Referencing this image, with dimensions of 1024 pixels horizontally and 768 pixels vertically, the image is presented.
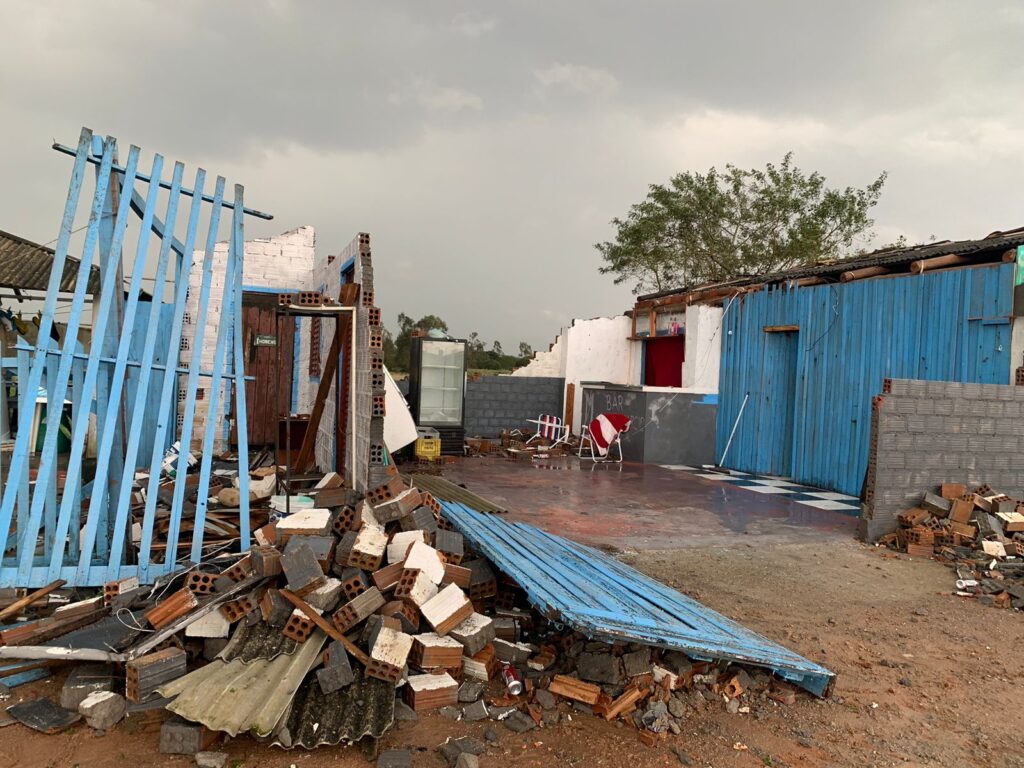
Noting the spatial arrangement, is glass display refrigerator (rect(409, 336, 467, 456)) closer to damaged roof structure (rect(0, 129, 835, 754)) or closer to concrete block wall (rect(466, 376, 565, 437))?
concrete block wall (rect(466, 376, 565, 437))

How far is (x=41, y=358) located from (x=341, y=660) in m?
2.58

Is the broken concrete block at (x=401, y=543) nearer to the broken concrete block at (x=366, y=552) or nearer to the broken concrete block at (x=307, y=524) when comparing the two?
the broken concrete block at (x=366, y=552)

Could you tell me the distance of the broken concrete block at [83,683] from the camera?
3089mm

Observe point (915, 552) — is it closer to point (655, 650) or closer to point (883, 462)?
point (883, 462)

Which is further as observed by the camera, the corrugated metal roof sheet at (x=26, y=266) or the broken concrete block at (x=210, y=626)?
the corrugated metal roof sheet at (x=26, y=266)

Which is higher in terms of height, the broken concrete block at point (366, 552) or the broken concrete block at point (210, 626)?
the broken concrete block at point (366, 552)

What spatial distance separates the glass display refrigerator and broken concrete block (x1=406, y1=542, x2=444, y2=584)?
8.33 m

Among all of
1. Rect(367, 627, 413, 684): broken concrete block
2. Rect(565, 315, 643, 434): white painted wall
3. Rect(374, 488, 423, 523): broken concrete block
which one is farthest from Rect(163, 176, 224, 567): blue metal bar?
Rect(565, 315, 643, 434): white painted wall

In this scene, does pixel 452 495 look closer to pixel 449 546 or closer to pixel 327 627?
pixel 449 546

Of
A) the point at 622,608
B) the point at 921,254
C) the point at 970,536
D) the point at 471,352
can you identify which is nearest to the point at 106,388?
A: the point at 622,608

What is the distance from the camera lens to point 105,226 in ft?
14.2

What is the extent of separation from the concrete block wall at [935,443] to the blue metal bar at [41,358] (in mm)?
6988

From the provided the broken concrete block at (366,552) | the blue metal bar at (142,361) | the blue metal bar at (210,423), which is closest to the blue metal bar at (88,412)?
the blue metal bar at (142,361)

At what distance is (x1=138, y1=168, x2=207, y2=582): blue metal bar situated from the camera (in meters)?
4.19
